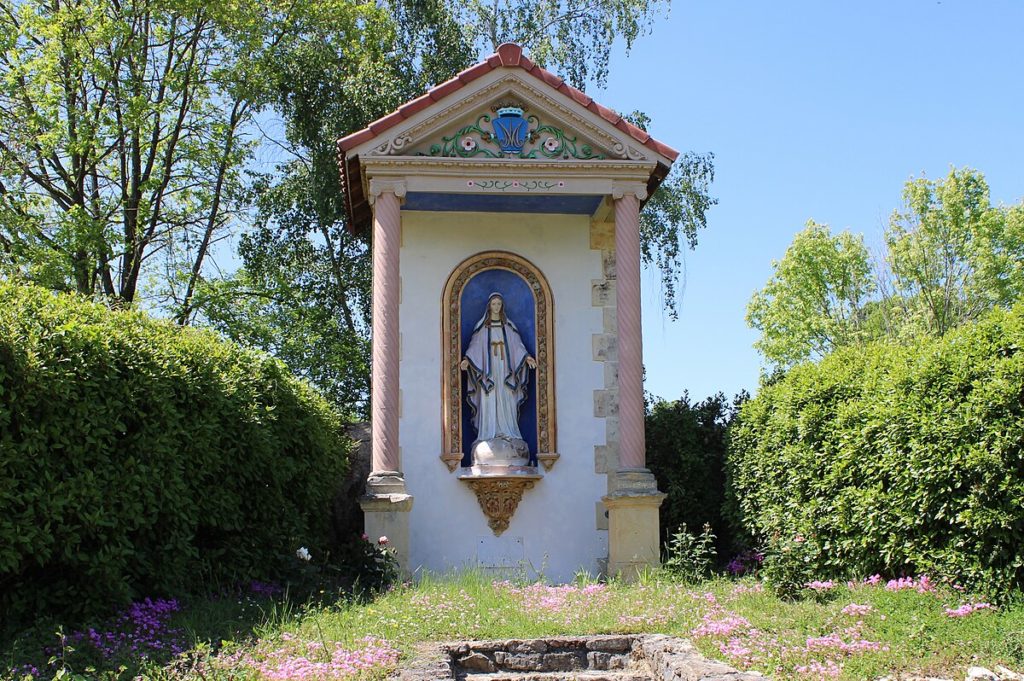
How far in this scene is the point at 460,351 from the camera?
12797mm

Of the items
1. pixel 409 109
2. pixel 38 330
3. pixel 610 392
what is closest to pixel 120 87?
pixel 409 109

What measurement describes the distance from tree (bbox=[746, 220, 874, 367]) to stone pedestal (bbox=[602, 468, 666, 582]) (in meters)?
18.9

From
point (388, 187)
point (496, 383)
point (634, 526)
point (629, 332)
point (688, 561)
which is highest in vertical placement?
point (388, 187)

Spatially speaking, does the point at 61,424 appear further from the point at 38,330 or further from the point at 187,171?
the point at 187,171

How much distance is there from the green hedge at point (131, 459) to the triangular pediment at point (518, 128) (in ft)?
11.1

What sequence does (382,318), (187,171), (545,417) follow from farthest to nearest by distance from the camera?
(187,171) < (545,417) < (382,318)

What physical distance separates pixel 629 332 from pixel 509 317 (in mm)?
1699

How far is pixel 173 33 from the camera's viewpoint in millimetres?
18141

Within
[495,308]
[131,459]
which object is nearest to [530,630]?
[131,459]

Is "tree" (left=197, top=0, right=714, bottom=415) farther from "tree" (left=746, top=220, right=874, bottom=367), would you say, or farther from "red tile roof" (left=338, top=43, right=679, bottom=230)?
"tree" (left=746, top=220, right=874, bottom=367)

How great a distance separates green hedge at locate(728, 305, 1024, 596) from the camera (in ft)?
26.8

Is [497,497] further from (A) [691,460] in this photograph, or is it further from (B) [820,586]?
(B) [820,586]

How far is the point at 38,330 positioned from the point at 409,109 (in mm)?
5610

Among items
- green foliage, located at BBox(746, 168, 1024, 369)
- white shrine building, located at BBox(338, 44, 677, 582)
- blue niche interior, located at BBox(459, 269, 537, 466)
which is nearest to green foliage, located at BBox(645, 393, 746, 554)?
white shrine building, located at BBox(338, 44, 677, 582)
